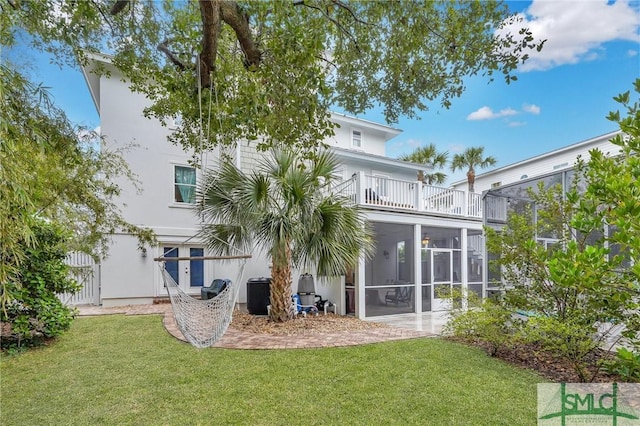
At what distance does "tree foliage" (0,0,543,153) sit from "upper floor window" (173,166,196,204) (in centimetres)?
695

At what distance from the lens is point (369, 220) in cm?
961

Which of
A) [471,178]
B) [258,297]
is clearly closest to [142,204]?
[258,297]

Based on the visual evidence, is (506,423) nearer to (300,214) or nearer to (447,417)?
(447,417)

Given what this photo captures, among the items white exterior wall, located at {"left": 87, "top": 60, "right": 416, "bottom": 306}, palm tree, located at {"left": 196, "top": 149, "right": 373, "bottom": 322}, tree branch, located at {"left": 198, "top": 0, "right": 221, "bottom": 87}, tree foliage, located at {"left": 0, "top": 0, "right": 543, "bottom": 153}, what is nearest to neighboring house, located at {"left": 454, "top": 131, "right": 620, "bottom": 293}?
tree foliage, located at {"left": 0, "top": 0, "right": 543, "bottom": 153}

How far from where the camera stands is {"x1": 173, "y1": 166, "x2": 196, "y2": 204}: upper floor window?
12.2 meters

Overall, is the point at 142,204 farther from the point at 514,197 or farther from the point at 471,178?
the point at 471,178

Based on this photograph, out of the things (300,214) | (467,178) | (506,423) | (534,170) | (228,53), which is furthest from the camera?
(467,178)

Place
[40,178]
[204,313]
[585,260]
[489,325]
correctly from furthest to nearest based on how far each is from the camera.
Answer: [489,325] → [40,178] → [204,313] → [585,260]

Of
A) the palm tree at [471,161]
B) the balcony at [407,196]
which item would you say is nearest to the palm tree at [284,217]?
the balcony at [407,196]

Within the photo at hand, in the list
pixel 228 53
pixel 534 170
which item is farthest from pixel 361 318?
→ pixel 534 170

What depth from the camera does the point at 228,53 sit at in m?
5.41

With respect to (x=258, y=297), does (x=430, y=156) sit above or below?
above

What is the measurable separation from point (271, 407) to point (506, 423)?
2.39 meters

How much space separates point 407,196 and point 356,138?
616 centimetres
